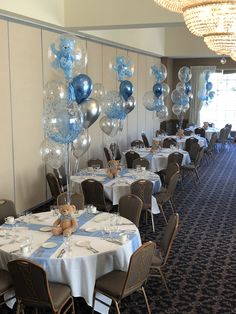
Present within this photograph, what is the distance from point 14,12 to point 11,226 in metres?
4.10

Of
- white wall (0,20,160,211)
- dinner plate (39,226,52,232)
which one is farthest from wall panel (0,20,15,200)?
dinner plate (39,226,52,232)

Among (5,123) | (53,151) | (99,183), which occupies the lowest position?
(99,183)

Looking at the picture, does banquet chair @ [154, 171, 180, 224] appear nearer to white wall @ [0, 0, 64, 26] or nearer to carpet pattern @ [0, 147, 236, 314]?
carpet pattern @ [0, 147, 236, 314]

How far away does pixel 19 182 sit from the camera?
8.45 meters

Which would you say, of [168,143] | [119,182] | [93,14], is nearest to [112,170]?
[119,182]

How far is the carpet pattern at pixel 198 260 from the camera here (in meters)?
5.04

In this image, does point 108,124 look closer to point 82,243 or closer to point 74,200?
point 74,200

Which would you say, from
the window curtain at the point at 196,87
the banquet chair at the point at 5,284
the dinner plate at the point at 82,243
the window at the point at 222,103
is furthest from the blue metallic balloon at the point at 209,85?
the banquet chair at the point at 5,284

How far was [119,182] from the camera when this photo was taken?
25.6 feet

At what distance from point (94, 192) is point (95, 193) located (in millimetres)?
26

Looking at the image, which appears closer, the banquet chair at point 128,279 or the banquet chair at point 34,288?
the banquet chair at point 34,288

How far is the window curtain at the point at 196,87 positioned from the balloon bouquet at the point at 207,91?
0.25 meters

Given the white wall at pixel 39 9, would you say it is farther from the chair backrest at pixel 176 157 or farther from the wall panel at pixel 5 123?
the chair backrest at pixel 176 157

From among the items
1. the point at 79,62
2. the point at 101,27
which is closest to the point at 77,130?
the point at 79,62
